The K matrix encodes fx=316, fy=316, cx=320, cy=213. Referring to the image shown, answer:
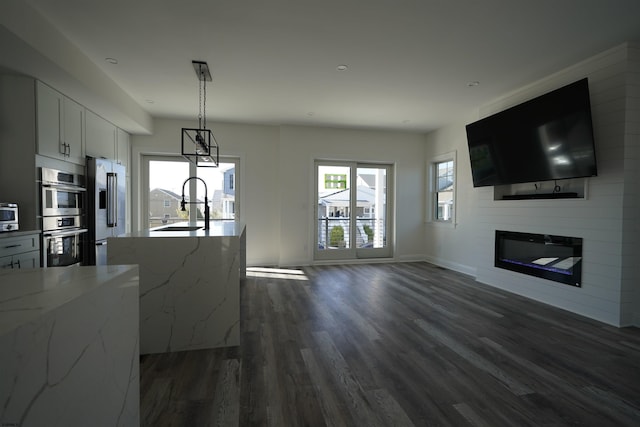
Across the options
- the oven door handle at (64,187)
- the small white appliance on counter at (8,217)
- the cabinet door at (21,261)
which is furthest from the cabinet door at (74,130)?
the cabinet door at (21,261)

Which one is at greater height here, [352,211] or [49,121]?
[49,121]

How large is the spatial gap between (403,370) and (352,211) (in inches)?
169

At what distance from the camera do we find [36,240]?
3066 mm

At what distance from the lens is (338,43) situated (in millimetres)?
3010

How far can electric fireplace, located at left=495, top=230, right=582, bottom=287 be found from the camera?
346 cm

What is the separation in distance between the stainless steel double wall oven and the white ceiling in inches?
52.6

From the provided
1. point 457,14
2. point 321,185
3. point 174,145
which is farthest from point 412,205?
point 174,145

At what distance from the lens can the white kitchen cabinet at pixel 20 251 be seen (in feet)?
8.52

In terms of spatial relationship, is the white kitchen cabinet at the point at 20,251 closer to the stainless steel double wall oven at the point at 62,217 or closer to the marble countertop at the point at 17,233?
the marble countertop at the point at 17,233

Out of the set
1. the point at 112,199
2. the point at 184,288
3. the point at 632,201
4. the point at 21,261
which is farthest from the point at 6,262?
the point at 632,201

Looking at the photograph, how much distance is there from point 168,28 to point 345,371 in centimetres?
316

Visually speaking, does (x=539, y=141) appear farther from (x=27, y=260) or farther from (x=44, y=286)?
(x=27, y=260)

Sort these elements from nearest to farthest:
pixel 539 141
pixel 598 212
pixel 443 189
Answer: pixel 598 212 → pixel 539 141 → pixel 443 189

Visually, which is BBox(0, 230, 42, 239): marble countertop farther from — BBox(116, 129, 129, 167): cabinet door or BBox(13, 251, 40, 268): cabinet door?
BBox(116, 129, 129, 167): cabinet door
